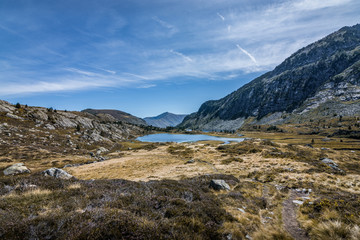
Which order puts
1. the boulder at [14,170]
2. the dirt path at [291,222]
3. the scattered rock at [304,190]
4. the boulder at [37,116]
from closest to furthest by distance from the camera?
the dirt path at [291,222] < the scattered rock at [304,190] < the boulder at [14,170] < the boulder at [37,116]

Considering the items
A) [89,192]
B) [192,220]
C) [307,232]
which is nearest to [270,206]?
[307,232]

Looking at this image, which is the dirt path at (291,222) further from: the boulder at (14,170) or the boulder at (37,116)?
the boulder at (37,116)

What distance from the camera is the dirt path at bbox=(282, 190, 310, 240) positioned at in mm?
8150

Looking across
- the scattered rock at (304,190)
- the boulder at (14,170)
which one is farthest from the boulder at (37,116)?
the scattered rock at (304,190)

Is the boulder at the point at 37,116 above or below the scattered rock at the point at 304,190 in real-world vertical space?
above

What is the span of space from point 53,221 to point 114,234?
8.36ft

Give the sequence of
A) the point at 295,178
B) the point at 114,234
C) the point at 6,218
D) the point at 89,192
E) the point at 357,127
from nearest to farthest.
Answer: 1. the point at 114,234
2. the point at 6,218
3. the point at 89,192
4. the point at 295,178
5. the point at 357,127

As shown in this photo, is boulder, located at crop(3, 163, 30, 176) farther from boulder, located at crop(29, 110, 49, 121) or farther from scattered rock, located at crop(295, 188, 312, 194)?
boulder, located at crop(29, 110, 49, 121)

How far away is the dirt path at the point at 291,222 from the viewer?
26.7ft

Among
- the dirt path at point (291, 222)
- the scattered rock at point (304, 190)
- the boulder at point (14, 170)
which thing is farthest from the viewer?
the boulder at point (14, 170)

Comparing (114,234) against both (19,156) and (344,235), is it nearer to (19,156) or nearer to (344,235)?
(344,235)

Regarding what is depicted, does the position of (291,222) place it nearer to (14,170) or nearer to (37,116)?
(14,170)

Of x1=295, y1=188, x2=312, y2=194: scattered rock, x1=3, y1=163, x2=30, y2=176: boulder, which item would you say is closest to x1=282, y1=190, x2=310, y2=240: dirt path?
x1=295, y1=188, x2=312, y2=194: scattered rock

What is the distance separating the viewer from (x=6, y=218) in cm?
536
